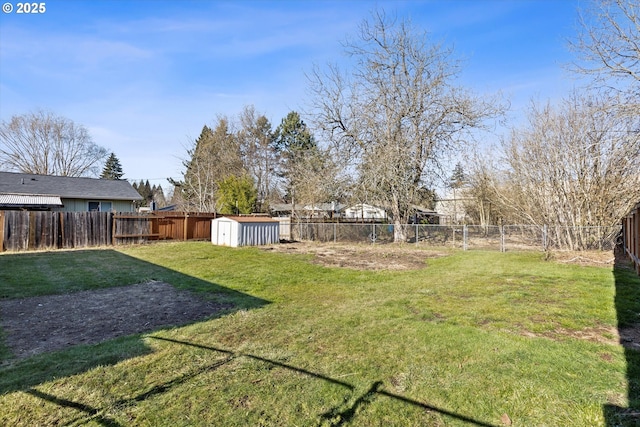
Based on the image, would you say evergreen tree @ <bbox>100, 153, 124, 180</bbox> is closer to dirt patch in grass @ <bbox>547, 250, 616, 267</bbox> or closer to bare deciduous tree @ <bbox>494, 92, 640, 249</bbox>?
bare deciduous tree @ <bbox>494, 92, 640, 249</bbox>

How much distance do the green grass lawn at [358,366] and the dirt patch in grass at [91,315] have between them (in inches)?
14.9

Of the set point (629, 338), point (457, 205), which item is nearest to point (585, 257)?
point (629, 338)

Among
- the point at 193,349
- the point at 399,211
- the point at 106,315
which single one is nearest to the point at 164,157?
the point at 399,211

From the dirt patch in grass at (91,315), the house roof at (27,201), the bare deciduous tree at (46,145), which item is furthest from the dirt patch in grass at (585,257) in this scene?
the bare deciduous tree at (46,145)

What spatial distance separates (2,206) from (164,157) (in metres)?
16.1

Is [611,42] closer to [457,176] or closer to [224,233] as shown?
[457,176]

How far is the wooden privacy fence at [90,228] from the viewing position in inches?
484

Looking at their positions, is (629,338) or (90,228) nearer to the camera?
(629,338)

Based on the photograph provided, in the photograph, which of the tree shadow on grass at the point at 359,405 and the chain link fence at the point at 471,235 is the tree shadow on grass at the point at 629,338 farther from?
the chain link fence at the point at 471,235

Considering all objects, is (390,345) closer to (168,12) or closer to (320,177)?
(168,12)

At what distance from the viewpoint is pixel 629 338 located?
12.6 feet

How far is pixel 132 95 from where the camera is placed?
12.4 metres

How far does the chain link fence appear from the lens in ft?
39.0

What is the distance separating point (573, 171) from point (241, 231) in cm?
1334
